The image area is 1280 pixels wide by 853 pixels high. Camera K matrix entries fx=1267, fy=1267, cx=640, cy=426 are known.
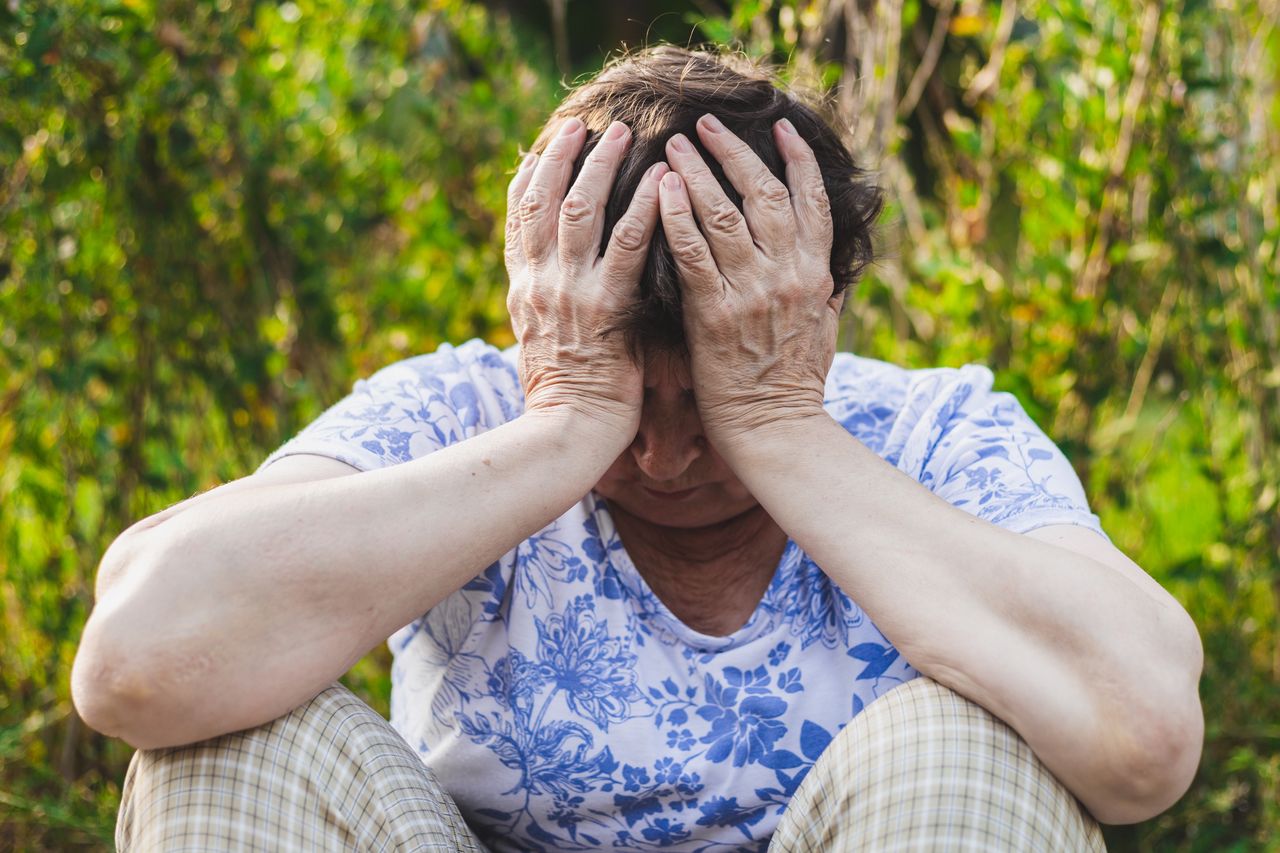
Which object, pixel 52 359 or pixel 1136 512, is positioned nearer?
pixel 52 359

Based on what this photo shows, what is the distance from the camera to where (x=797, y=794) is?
1.57 meters

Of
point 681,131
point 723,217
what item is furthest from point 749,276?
point 681,131

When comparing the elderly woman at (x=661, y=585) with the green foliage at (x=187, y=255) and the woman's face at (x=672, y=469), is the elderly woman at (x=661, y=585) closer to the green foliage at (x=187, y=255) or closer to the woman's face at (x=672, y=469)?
the woman's face at (x=672, y=469)

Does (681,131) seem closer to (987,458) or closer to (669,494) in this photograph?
(669,494)

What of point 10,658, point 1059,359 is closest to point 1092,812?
point 1059,359

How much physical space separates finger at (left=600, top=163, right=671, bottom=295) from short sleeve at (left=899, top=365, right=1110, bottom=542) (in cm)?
55

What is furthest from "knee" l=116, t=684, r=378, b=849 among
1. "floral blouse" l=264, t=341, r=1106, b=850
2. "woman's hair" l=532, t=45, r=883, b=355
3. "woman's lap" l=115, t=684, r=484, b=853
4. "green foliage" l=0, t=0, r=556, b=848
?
"green foliage" l=0, t=0, r=556, b=848

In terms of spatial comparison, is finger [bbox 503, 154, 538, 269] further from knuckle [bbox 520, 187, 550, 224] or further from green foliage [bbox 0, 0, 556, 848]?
green foliage [bbox 0, 0, 556, 848]

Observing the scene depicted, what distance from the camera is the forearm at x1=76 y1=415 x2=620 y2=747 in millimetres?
1452

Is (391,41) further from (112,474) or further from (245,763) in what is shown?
(245,763)

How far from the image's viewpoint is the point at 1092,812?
156 centimetres

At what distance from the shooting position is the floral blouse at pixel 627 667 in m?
1.79

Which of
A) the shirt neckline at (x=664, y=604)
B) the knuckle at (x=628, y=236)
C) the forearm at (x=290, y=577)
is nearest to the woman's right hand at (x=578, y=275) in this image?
the knuckle at (x=628, y=236)

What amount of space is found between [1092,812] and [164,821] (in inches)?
43.7
